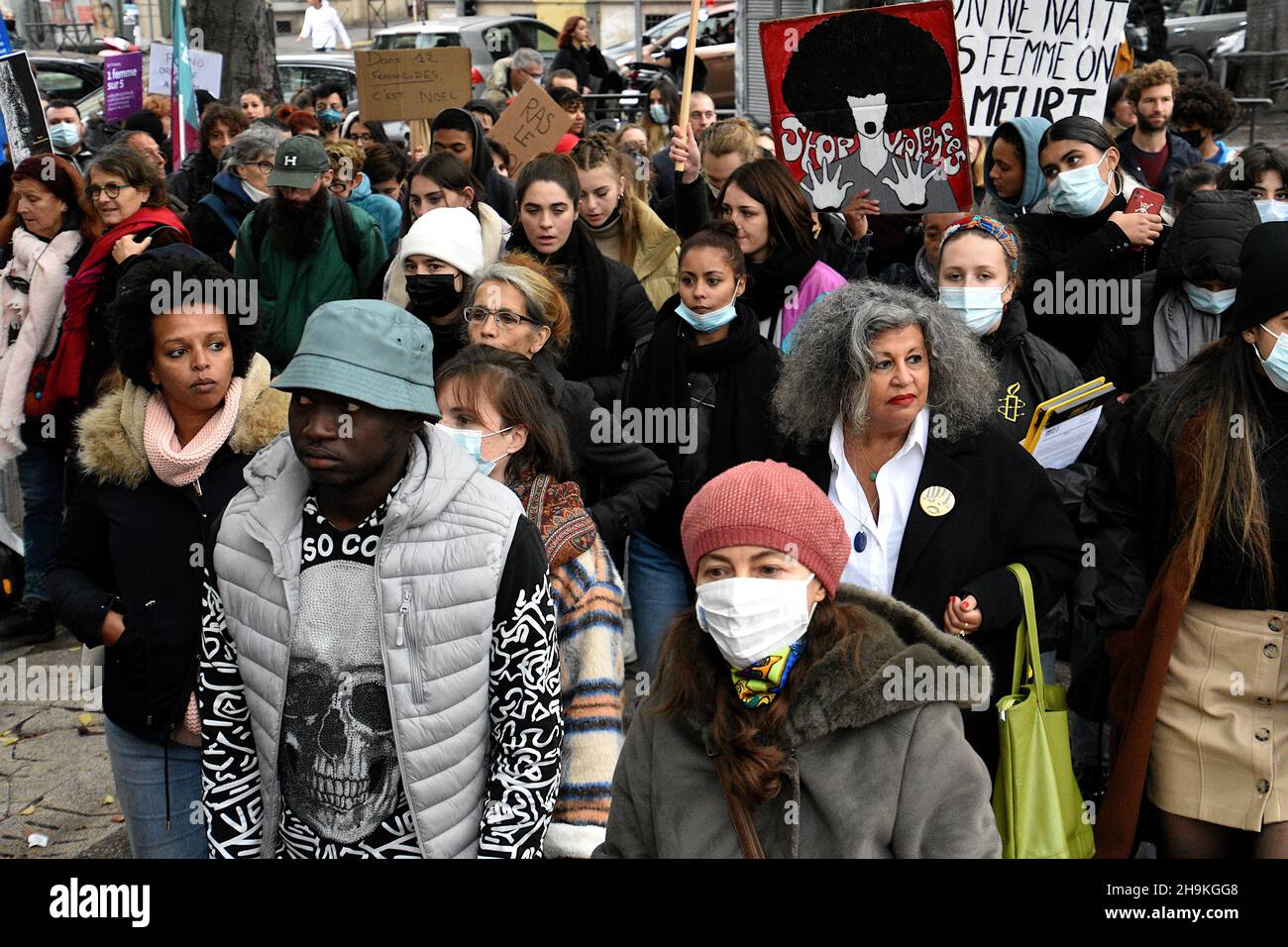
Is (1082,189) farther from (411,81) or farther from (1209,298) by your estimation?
(411,81)

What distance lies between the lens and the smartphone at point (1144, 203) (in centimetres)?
583

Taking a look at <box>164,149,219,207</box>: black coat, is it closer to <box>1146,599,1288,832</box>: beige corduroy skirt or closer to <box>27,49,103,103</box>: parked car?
<box>1146,599,1288,832</box>: beige corduroy skirt

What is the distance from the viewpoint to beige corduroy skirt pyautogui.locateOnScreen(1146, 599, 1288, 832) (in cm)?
336

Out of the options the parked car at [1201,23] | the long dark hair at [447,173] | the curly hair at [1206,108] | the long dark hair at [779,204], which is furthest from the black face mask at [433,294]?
the parked car at [1201,23]

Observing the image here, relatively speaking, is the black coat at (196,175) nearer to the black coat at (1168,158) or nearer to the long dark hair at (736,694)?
the black coat at (1168,158)

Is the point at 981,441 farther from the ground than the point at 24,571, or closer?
farther from the ground

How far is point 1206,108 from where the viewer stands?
9266 millimetres

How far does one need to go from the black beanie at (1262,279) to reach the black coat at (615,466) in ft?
5.85

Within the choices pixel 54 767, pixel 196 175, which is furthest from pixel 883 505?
pixel 196 175

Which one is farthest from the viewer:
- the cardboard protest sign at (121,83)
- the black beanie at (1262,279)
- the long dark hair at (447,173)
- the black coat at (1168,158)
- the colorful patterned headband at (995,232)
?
the cardboard protest sign at (121,83)

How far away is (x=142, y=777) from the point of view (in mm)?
3498
